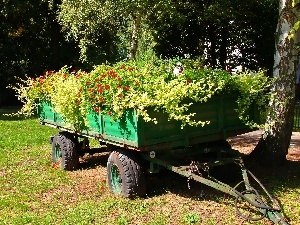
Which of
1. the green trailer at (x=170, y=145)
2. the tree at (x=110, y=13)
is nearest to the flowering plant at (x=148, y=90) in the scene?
the green trailer at (x=170, y=145)

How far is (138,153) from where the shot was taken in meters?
6.41

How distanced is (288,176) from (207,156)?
135cm

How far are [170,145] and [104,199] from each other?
3.98 feet

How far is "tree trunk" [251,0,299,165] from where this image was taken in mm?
7173

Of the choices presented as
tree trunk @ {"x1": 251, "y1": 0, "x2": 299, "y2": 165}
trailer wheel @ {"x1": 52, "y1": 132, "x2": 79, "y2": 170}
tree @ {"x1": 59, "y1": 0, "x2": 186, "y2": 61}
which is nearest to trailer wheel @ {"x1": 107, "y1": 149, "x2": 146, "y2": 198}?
trailer wheel @ {"x1": 52, "y1": 132, "x2": 79, "y2": 170}

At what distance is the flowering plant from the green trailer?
0.14m

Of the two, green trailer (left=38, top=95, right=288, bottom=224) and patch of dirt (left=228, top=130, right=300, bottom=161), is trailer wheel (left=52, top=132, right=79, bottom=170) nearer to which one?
green trailer (left=38, top=95, right=288, bottom=224)

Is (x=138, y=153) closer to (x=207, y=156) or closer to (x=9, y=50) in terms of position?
(x=207, y=156)

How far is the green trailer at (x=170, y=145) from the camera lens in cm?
586

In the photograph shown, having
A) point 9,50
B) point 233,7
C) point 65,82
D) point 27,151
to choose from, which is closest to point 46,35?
point 9,50

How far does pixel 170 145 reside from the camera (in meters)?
6.06

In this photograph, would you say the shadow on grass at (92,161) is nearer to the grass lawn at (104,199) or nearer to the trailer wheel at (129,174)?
the grass lawn at (104,199)

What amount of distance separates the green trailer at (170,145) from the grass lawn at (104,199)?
0.87 feet

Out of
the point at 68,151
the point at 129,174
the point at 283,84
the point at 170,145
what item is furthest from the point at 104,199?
the point at 283,84
